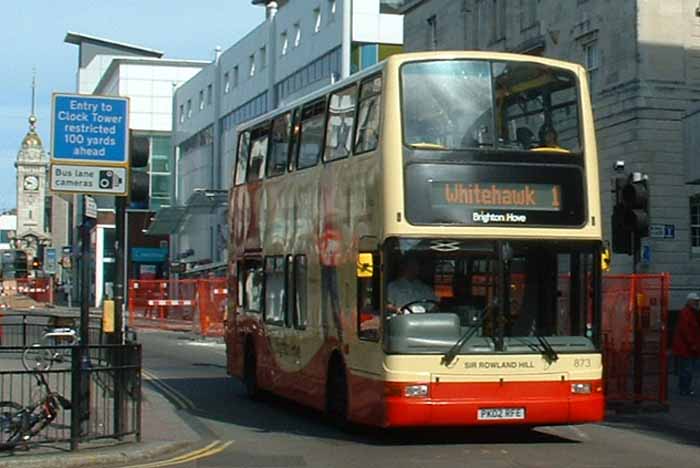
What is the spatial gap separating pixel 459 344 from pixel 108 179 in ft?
13.9

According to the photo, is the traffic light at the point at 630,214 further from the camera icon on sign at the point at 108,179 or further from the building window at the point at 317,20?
the building window at the point at 317,20

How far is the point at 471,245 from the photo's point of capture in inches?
539

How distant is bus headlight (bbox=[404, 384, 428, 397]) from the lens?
43.9 ft

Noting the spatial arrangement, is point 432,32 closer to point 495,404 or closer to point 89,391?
point 495,404

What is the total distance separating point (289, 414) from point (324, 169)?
409cm

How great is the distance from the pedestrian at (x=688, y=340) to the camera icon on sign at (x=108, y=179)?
10952 mm

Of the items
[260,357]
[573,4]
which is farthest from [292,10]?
[260,357]

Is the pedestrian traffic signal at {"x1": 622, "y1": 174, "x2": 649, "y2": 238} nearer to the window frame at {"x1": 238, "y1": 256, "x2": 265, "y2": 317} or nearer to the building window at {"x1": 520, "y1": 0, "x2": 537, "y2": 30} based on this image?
the window frame at {"x1": 238, "y1": 256, "x2": 265, "y2": 317}

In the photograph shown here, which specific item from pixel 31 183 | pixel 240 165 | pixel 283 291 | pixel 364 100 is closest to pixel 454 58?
pixel 364 100

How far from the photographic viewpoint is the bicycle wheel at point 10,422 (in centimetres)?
1269

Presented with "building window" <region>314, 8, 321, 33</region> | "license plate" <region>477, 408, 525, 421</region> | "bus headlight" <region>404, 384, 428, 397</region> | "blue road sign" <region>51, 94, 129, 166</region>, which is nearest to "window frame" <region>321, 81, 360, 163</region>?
"blue road sign" <region>51, 94, 129, 166</region>

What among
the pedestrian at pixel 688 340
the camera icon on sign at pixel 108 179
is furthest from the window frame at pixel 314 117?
the pedestrian at pixel 688 340

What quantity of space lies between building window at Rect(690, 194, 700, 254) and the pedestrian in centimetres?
1882

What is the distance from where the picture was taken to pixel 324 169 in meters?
16.1
